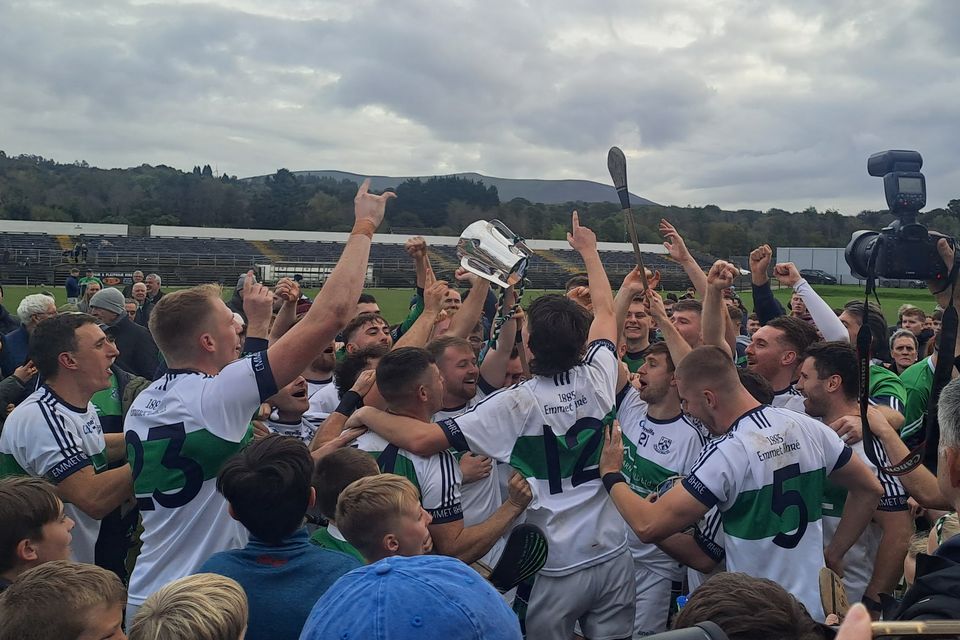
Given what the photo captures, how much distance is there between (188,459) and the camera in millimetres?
3047

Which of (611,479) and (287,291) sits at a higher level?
(287,291)

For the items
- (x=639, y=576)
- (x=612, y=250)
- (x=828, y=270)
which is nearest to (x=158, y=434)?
(x=639, y=576)

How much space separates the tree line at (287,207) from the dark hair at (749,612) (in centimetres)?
7385

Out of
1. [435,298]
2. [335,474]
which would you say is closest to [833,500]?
[335,474]

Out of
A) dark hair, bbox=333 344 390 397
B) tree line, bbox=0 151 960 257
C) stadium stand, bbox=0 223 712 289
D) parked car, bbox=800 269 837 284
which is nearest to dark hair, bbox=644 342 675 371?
dark hair, bbox=333 344 390 397

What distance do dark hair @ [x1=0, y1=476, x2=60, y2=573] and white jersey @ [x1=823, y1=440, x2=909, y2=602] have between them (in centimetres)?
349

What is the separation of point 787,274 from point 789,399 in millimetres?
1320

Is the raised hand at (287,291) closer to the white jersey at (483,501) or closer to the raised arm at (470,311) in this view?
the raised arm at (470,311)

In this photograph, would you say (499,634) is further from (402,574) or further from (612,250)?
(612,250)

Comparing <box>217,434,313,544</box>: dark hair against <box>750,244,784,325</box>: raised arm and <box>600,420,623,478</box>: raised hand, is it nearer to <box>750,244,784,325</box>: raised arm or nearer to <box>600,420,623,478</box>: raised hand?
<box>600,420,623,478</box>: raised hand

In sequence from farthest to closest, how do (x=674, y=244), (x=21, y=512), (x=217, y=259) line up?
(x=217, y=259) → (x=674, y=244) → (x=21, y=512)

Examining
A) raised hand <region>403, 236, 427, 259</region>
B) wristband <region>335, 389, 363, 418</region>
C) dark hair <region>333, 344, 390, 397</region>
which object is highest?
raised hand <region>403, 236, 427, 259</region>

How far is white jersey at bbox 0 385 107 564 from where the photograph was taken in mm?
3414

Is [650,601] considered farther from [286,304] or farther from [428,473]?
[286,304]
